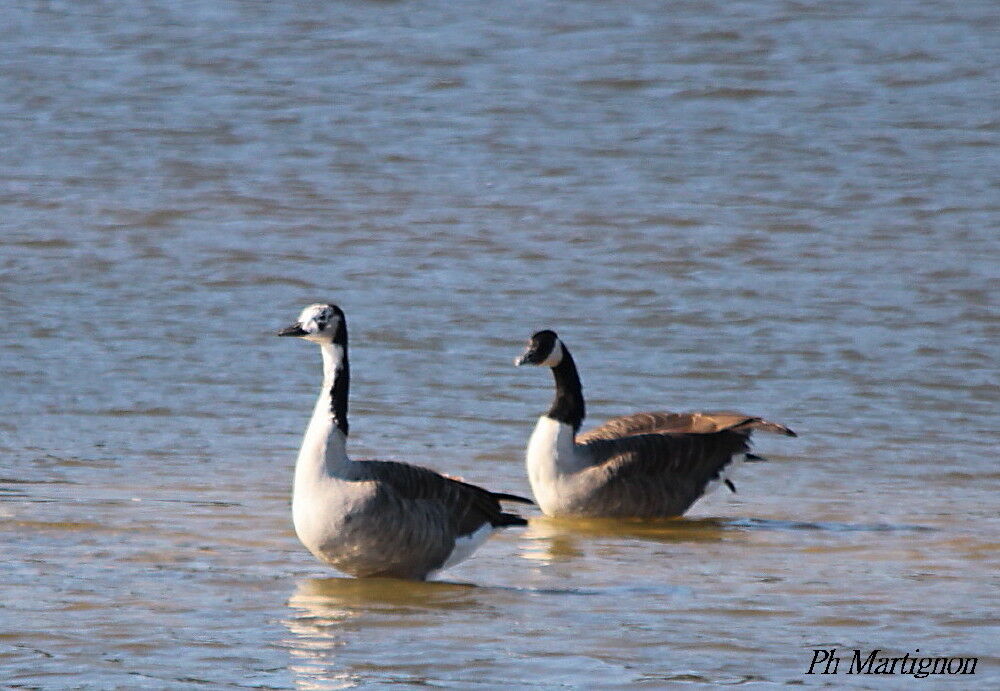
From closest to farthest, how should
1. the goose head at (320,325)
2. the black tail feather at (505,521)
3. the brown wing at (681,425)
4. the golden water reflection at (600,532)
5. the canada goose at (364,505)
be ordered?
the canada goose at (364,505) < the goose head at (320,325) < the black tail feather at (505,521) < the golden water reflection at (600,532) < the brown wing at (681,425)

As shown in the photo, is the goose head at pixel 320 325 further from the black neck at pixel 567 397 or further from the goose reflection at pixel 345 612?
the black neck at pixel 567 397

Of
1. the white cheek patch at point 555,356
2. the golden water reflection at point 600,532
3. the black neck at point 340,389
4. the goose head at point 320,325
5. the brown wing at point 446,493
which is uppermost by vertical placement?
the goose head at point 320,325

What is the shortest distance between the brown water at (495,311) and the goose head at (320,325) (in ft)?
3.63

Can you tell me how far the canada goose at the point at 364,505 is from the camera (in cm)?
821

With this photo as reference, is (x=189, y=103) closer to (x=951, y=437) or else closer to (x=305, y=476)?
(x=951, y=437)

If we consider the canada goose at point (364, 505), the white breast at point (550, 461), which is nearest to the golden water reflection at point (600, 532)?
the white breast at point (550, 461)

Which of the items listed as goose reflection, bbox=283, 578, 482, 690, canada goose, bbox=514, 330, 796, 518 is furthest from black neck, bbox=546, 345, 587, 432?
goose reflection, bbox=283, 578, 482, 690

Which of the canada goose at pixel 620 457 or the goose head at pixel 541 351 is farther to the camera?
the goose head at pixel 541 351

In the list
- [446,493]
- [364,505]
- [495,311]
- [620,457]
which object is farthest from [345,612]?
[495,311]

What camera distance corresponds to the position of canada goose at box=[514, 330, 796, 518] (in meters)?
10.4

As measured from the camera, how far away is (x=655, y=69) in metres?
25.0

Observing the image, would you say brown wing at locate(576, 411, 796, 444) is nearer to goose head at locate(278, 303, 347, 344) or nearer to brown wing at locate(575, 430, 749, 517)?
brown wing at locate(575, 430, 749, 517)

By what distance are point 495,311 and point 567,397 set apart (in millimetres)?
5057

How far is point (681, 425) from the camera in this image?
1126 cm
